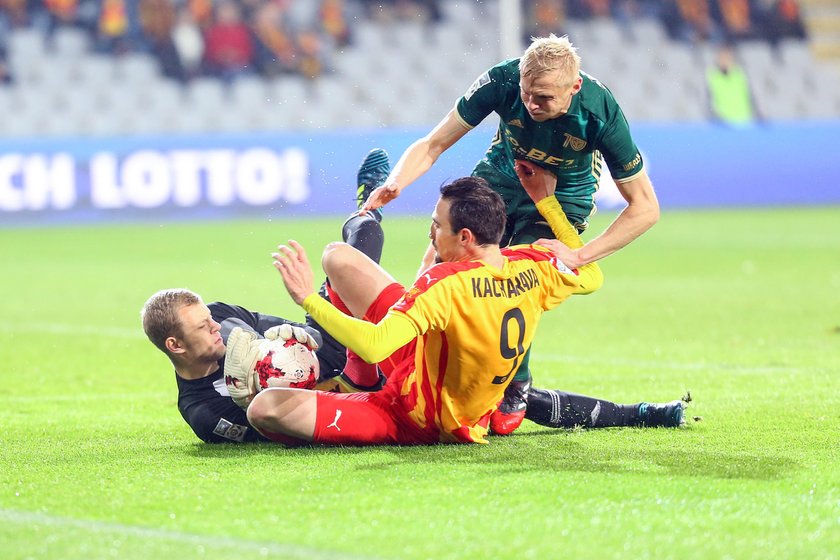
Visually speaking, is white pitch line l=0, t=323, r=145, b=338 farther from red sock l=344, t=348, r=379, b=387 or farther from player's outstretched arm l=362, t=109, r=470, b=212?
red sock l=344, t=348, r=379, b=387

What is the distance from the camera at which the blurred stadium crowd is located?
21.4 metres

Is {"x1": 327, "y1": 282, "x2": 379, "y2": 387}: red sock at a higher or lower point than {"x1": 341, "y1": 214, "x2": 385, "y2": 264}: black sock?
lower

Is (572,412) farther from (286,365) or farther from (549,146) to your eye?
(286,365)

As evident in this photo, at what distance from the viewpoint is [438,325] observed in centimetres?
484

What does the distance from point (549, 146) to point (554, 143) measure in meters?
0.04

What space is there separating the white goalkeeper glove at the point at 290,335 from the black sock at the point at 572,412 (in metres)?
1.02

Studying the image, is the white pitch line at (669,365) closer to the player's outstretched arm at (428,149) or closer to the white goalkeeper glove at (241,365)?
the player's outstretched arm at (428,149)

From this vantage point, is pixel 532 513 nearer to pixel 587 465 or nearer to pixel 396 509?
pixel 396 509

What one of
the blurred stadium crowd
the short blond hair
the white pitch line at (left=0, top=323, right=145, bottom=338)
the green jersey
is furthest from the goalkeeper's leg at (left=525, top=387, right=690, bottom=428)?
the blurred stadium crowd

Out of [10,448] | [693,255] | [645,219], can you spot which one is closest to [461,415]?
[645,219]

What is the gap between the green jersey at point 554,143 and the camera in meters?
5.55

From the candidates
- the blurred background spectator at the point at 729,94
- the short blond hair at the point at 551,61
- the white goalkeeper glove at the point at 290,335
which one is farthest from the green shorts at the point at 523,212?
the blurred background spectator at the point at 729,94

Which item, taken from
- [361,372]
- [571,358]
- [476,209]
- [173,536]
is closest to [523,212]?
[361,372]

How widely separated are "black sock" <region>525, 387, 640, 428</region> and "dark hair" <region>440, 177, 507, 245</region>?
101 centimetres
